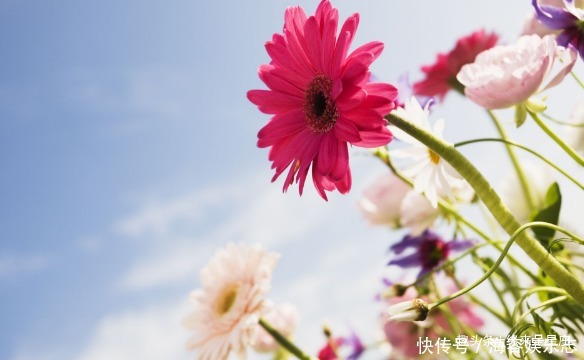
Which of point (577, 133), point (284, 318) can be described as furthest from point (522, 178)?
point (284, 318)

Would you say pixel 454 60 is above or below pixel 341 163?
above

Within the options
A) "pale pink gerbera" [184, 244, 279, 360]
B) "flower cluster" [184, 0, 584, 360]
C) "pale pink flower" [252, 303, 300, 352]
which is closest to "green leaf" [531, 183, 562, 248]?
"flower cluster" [184, 0, 584, 360]

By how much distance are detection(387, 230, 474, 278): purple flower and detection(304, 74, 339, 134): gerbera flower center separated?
7.7 inches

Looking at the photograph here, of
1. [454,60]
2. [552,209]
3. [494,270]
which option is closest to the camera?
[494,270]

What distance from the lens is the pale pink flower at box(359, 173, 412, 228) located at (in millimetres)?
528

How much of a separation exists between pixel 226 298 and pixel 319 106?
295 mm

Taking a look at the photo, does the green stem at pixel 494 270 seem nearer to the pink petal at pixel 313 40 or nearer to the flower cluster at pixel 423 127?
the flower cluster at pixel 423 127

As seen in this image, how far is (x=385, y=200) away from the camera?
0.53m

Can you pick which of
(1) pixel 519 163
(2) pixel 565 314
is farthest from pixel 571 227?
(2) pixel 565 314

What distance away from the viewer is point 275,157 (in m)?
0.33

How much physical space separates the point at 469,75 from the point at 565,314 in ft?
0.49

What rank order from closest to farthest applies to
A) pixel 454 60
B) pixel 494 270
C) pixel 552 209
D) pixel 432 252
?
pixel 494 270
pixel 552 209
pixel 432 252
pixel 454 60

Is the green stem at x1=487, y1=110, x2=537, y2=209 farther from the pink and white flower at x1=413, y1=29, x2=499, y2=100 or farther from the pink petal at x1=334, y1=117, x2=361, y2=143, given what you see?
the pink petal at x1=334, y1=117, x2=361, y2=143

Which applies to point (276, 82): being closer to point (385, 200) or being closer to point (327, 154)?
point (327, 154)
